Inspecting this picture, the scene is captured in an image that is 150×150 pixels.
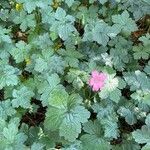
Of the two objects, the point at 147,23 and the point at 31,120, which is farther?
the point at 147,23

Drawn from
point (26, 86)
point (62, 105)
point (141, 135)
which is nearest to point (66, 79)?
point (26, 86)

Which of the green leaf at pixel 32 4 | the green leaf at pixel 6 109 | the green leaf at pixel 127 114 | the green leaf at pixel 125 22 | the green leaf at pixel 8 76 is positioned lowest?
the green leaf at pixel 6 109

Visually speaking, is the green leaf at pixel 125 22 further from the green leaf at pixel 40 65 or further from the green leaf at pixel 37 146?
the green leaf at pixel 37 146

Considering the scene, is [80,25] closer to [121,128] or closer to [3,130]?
[121,128]

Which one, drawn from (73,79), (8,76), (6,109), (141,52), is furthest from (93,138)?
(141,52)

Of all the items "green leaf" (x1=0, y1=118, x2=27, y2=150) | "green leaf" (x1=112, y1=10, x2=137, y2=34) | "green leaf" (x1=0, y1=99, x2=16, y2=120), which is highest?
"green leaf" (x1=112, y1=10, x2=137, y2=34)

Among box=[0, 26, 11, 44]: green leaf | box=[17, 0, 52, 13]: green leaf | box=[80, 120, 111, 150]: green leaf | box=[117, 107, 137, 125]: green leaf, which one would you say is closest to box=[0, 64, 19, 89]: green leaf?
box=[0, 26, 11, 44]: green leaf

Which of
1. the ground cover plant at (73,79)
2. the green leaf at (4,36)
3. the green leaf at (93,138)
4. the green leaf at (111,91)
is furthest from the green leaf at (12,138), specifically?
Answer: the green leaf at (4,36)

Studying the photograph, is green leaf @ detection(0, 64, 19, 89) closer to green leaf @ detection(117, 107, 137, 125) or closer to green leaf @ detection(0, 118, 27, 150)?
green leaf @ detection(0, 118, 27, 150)
